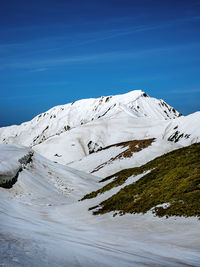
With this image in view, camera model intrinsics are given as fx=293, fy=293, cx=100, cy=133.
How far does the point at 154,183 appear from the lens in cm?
2941

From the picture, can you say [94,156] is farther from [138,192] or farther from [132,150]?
[138,192]

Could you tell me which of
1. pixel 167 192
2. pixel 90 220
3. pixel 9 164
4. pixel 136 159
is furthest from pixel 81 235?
pixel 136 159

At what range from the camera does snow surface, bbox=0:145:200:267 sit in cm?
796

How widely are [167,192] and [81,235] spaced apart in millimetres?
10885

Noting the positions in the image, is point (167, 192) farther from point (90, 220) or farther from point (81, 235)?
point (81, 235)

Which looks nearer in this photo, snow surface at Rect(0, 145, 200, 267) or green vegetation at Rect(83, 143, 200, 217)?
snow surface at Rect(0, 145, 200, 267)

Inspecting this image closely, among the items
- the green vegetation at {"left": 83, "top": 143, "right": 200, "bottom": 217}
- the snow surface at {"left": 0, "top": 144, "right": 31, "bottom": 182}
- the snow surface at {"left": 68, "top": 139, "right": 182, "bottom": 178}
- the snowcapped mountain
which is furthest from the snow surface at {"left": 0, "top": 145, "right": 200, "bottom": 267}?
the snow surface at {"left": 68, "top": 139, "right": 182, "bottom": 178}

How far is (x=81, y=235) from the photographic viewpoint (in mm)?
15938

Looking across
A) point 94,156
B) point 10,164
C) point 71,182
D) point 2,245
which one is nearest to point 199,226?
point 2,245

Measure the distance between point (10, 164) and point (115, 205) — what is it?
18751mm

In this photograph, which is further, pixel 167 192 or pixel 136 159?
pixel 136 159

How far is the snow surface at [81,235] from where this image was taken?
7.96m

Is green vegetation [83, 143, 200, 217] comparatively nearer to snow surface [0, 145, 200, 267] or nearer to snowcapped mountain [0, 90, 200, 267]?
snowcapped mountain [0, 90, 200, 267]

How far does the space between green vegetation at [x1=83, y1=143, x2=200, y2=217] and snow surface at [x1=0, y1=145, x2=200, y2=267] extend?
112 centimetres
